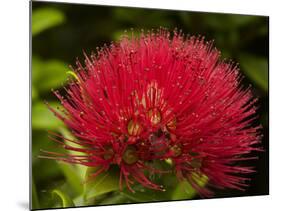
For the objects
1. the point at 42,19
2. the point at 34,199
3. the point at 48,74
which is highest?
the point at 42,19

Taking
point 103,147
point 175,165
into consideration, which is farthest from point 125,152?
point 175,165

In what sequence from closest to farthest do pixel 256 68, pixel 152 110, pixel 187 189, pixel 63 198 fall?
pixel 152 110 → pixel 63 198 → pixel 187 189 → pixel 256 68

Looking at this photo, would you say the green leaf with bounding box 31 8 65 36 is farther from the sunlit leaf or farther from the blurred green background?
the sunlit leaf

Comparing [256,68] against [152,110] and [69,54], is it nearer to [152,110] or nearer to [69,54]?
[152,110]

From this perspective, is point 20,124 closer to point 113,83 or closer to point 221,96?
point 113,83

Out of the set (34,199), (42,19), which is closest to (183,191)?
(34,199)
